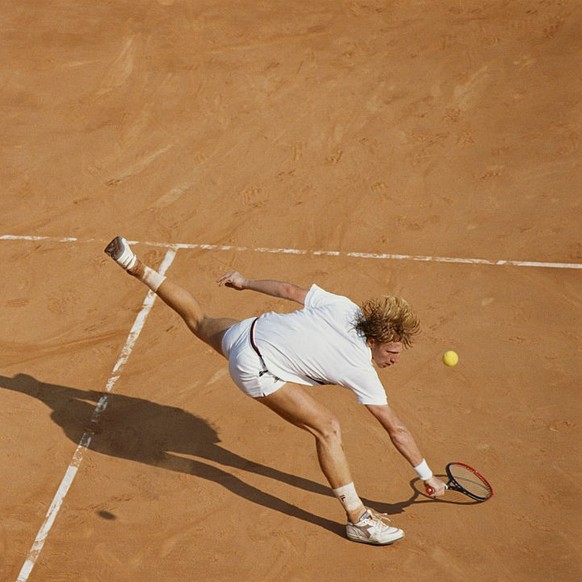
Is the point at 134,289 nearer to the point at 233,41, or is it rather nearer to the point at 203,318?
the point at 203,318

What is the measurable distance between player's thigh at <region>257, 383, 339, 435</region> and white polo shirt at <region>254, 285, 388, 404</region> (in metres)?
0.12

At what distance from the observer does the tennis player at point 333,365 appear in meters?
7.29

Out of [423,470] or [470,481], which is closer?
[423,470]

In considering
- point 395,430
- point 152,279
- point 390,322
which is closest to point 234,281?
point 152,279

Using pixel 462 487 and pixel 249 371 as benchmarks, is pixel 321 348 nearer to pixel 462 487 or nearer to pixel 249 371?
pixel 249 371

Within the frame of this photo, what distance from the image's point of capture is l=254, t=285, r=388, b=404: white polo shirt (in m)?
7.33

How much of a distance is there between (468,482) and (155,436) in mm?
2809

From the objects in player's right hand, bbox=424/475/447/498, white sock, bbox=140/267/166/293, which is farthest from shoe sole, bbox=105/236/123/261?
player's right hand, bbox=424/475/447/498

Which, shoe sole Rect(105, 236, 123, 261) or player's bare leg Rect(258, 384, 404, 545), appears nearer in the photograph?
player's bare leg Rect(258, 384, 404, 545)

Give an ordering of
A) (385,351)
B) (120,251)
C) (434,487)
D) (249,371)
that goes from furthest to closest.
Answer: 1. (120,251)
2. (249,371)
3. (434,487)
4. (385,351)

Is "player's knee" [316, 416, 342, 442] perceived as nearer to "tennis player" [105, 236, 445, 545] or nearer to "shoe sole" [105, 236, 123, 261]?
"tennis player" [105, 236, 445, 545]

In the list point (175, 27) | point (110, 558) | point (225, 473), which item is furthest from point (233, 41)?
point (110, 558)

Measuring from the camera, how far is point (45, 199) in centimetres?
1198

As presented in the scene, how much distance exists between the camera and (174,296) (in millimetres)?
8367
